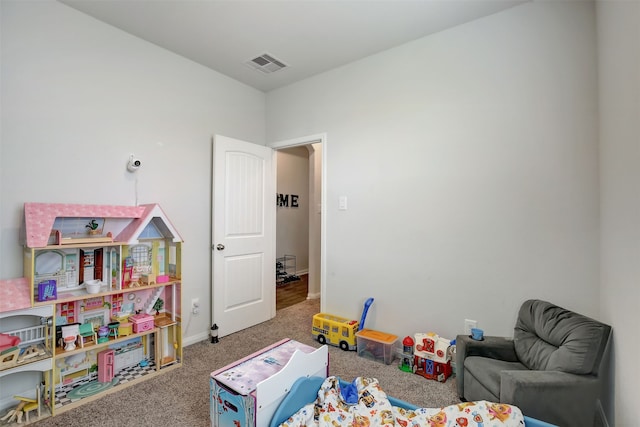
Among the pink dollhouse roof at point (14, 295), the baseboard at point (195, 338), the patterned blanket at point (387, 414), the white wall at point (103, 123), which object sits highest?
the white wall at point (103, 123)

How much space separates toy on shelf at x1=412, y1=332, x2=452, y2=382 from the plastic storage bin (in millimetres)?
232

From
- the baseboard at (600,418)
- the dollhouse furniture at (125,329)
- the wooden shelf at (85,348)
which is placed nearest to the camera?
the baseboard at (600,418)

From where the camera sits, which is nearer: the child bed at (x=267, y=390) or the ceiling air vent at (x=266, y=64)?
the child bed at (x=267, y=390)

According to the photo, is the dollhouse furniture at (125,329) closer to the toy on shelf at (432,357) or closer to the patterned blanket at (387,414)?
the patterned blanket at (387,414)

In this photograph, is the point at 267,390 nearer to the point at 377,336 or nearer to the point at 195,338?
the point at 377,336

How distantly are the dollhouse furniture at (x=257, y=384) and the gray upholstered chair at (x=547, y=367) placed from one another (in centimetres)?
93

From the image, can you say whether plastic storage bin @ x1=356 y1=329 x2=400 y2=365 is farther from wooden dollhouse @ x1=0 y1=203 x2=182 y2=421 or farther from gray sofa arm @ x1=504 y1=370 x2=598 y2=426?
wooden dollhouse @ x1=0 y1=203 x2=182 y2=421

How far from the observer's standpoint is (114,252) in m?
2.32

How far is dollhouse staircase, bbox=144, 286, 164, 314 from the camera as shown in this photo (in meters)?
2.55

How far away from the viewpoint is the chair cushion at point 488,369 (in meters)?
1.67

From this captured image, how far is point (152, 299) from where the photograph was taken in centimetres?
258

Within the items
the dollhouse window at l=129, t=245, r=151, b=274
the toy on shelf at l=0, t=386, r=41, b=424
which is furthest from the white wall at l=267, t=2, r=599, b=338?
the toy on shelf at l=0, t=386, r=41, b=424

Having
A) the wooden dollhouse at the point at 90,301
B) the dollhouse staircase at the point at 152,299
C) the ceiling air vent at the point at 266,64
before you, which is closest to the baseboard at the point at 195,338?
the wooden dollhouse at the point at 90,301

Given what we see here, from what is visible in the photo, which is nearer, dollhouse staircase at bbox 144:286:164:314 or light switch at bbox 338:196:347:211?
dollhouse staircase at bbox 144:286:164:314
